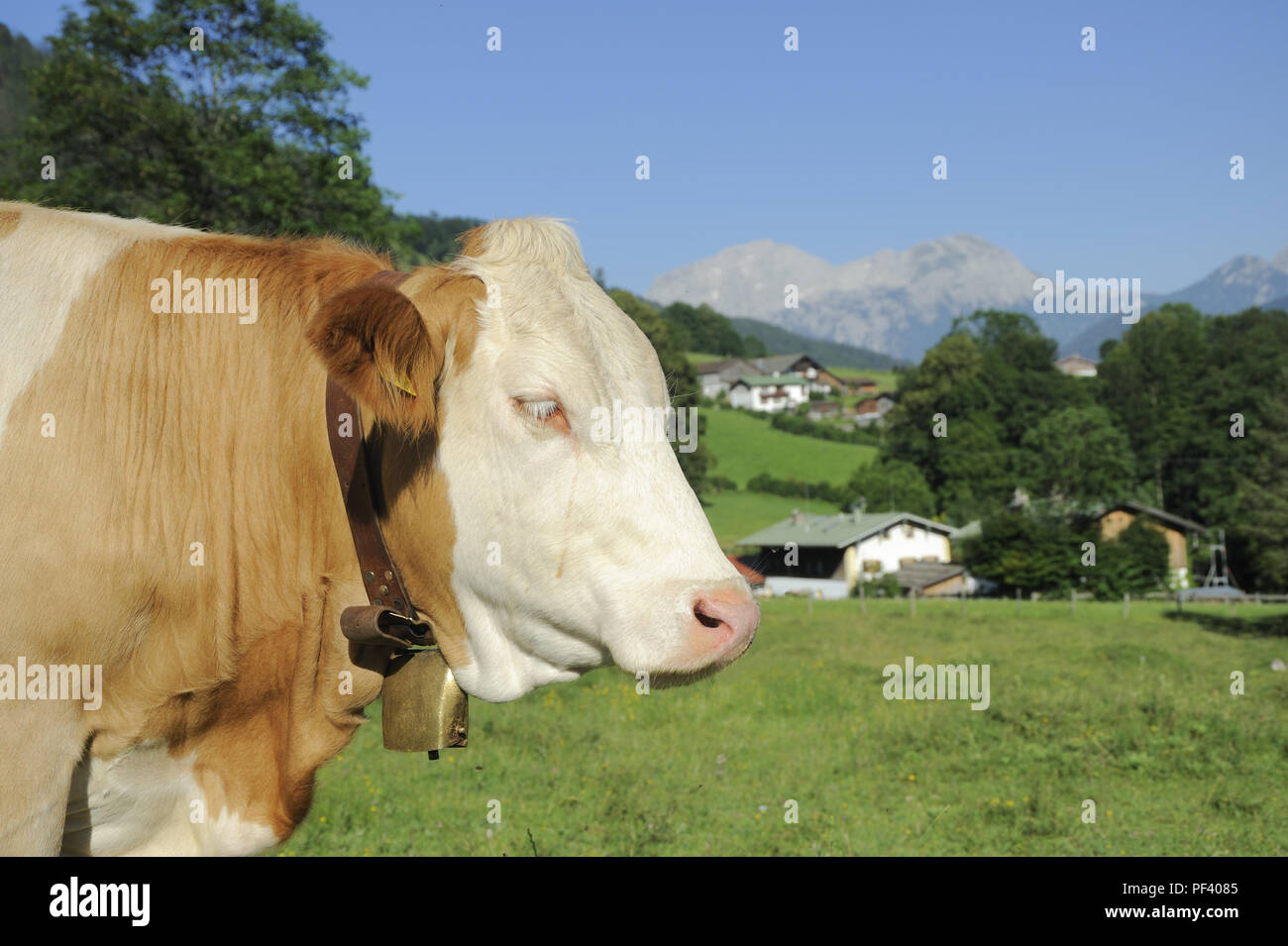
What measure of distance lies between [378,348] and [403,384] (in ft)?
0.30

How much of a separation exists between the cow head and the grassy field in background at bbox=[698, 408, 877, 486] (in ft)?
239

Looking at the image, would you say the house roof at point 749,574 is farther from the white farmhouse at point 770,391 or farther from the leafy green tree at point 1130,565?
the white farmhouse at point 770,391

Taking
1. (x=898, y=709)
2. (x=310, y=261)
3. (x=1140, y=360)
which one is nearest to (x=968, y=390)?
(x=1140, y=360)

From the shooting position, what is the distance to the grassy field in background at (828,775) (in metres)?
7.04

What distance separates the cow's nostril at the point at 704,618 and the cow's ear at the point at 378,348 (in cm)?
72

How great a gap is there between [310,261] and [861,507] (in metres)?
70.6

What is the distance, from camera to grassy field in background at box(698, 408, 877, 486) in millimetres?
78812

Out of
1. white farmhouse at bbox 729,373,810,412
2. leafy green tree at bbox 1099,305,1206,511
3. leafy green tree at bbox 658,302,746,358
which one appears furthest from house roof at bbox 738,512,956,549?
leafy green tree at bbox 658,302,746,358

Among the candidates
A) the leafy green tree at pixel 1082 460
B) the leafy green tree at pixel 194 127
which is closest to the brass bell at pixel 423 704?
the leafy green tree at pixel 194 127

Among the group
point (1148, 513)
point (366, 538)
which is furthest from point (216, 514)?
point (1148, 513)

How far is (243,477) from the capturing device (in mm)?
2234

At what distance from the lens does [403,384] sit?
2.05 metres

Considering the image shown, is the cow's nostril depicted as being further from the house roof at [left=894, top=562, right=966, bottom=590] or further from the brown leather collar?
the house roof at [left=894, top=562, right=966, bottom=590]
